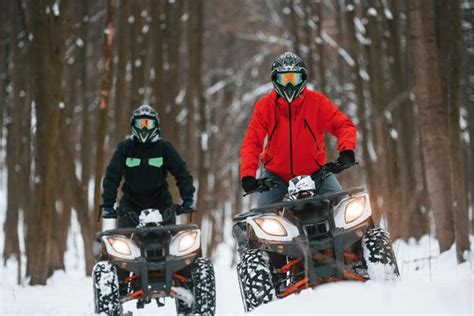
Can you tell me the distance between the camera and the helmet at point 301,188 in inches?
248

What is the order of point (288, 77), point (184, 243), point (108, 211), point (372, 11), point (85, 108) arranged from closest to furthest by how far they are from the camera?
point (288, 77) → point (184, 243) → point (108, 211) → point (372, 11) → point (85, 108)

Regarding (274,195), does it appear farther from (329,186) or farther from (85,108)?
(85,108)

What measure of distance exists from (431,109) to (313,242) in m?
5.59

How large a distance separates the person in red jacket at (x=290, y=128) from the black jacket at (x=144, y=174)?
5.69 feet

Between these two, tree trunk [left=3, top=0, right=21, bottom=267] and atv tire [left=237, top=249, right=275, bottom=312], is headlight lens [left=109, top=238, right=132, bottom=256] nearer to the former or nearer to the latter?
atv tire [left=237, top=249, right=275, bottom=312]

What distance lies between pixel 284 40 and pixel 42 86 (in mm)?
14106

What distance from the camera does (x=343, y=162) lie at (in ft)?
21.0

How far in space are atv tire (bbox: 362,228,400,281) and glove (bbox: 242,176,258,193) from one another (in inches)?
40.0

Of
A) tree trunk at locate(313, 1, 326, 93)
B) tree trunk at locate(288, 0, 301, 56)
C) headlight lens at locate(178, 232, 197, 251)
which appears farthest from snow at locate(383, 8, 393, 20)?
headlight lens at locate(178, 232, 197, 251)

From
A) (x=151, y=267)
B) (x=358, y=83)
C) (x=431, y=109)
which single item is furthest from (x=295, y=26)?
(x=151, y=267)

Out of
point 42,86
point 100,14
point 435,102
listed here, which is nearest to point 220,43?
point 100,14

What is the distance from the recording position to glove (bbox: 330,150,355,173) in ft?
21.0

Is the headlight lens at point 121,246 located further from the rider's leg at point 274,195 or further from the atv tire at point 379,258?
the atv tire at point 379,258

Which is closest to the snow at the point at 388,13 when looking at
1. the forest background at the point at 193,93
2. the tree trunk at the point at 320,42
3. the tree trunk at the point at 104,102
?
the forest background at the point at 193,93
